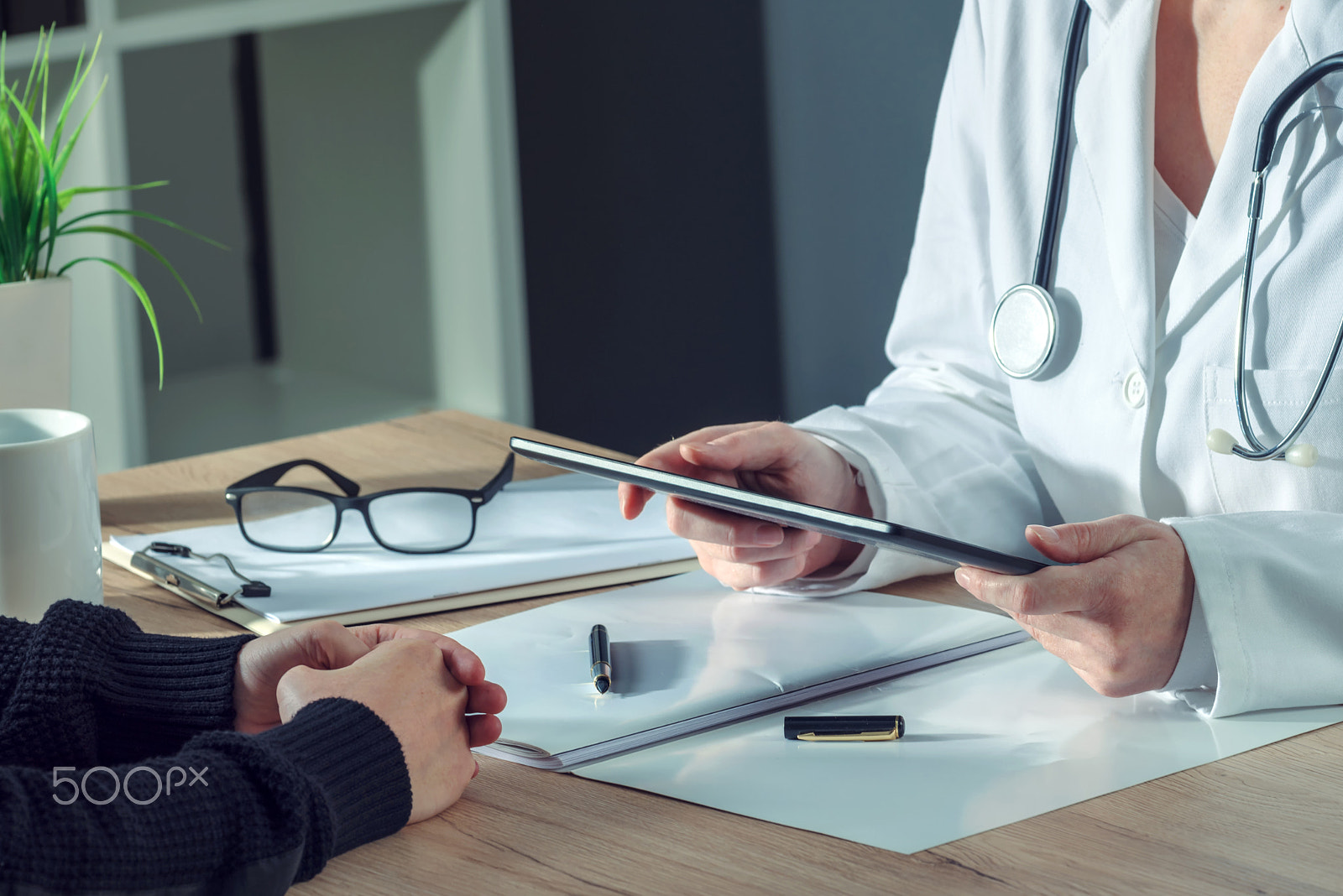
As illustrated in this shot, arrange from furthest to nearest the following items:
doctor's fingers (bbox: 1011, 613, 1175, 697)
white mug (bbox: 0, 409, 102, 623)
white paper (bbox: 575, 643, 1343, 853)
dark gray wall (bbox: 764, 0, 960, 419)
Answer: dark gray wall (bbox: 764, 0, 960, 419) → white mug (bbox: 0, 409, 102, 623) → doctor's fingers (bbox: 1011, 613, 1175, 697) → white paper (bbox: 575, 643, 1343, 853)

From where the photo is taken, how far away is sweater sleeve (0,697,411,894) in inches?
20.8

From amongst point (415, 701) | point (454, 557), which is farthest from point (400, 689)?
point (454, 557)

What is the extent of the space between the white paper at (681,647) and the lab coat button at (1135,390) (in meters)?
0.23

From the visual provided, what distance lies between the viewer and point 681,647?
0.83m

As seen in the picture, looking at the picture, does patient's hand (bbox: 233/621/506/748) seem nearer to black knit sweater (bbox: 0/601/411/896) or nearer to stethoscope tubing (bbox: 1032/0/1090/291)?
black knit sweater (bbox: 0/601/411/896)

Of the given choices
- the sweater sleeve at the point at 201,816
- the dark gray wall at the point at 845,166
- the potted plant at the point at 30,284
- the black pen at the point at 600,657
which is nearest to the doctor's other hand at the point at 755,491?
the black pen at the point at 600,657

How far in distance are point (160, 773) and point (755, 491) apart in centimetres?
49

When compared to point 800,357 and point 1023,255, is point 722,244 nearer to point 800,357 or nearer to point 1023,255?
point 800,357

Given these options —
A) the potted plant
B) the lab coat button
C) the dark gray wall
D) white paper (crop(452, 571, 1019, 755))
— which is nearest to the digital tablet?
white paper (crop(452, 571, 1019, 755))

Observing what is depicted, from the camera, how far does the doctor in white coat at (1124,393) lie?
29.7 inches

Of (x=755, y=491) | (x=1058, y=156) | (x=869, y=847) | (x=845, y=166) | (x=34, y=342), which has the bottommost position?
(x=869, y=847)

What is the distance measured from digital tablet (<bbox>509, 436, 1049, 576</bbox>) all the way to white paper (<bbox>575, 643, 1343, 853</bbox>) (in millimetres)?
92

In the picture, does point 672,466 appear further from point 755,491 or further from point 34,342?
point 34,342

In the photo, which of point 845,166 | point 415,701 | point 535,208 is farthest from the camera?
point 535,208
